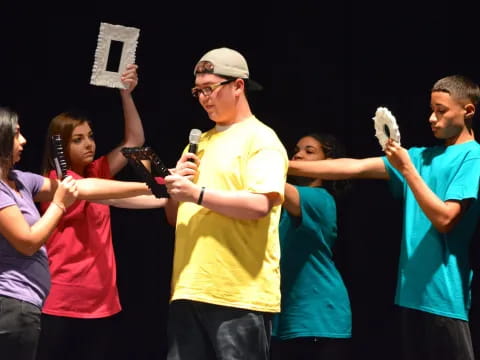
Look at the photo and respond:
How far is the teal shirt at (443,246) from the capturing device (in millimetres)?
2883

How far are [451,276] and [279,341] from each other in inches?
30.0

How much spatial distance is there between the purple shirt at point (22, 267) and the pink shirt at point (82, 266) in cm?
40

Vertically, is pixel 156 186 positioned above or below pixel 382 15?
below

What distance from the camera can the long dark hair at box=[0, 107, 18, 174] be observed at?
283 cm

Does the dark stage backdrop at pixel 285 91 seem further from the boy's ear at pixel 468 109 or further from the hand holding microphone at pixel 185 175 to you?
the hand holding microphone at pixel 185 175

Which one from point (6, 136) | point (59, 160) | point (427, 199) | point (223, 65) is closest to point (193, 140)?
point (223, 65)

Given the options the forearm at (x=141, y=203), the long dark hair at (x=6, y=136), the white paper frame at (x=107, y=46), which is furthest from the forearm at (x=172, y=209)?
the long dark hair at (x=6, y=136)

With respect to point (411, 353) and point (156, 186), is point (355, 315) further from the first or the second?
point (156, 186)

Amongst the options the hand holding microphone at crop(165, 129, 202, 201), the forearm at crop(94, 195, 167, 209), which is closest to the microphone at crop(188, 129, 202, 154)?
the hand holding microphone at crop(165, 129, 202, 201)

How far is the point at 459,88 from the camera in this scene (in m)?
3.01

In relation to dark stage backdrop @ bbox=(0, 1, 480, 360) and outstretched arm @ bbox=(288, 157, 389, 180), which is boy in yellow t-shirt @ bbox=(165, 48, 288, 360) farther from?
dark stage backdrop @ bbox=(0, 1, 480, 360)

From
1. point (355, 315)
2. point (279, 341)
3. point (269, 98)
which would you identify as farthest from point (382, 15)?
point (279, 341)

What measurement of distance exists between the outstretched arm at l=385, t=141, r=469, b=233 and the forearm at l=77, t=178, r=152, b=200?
32.6 inches

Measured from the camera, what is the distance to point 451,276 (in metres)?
2.90
